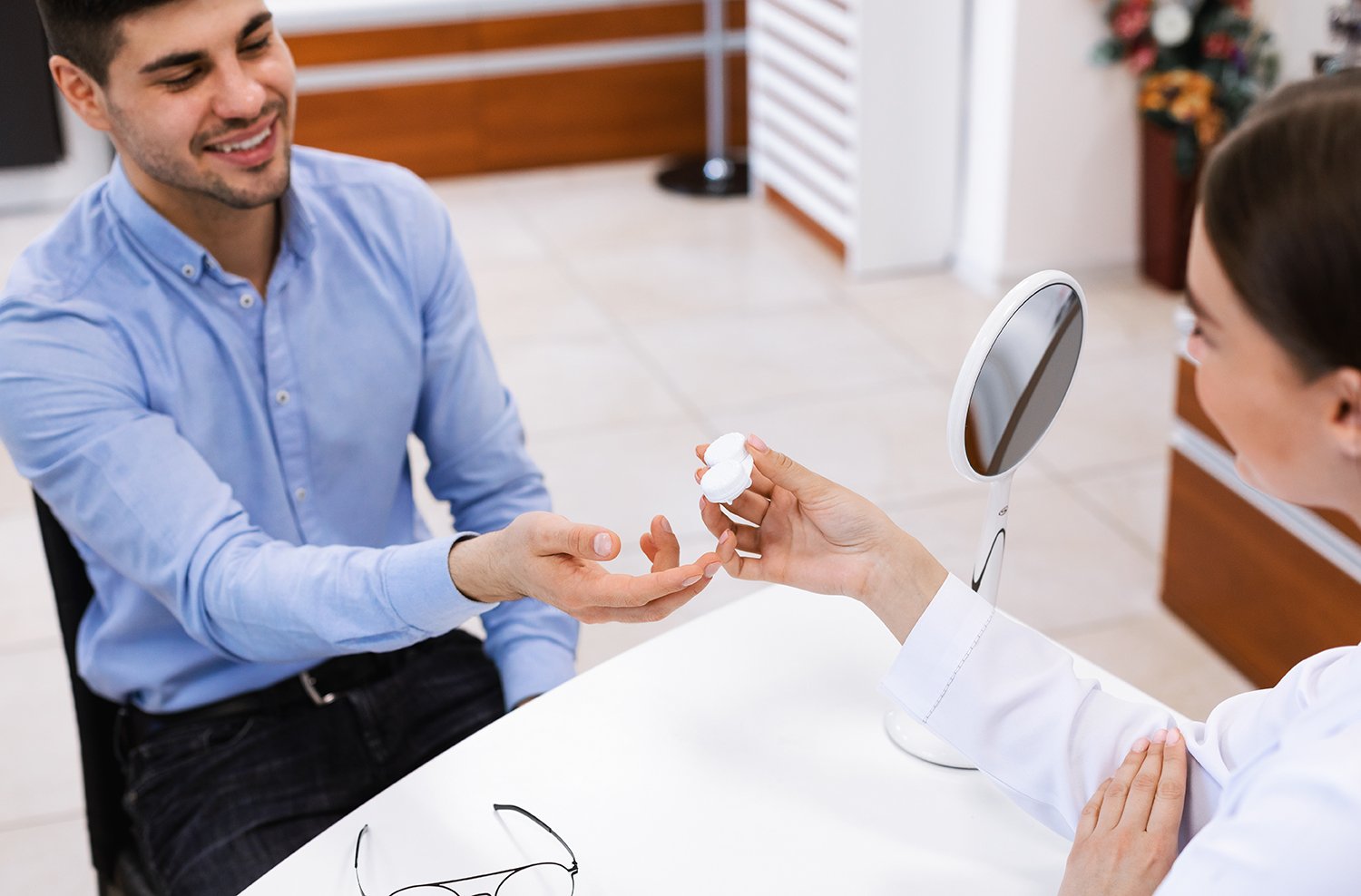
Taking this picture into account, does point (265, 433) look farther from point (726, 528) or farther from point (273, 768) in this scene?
point (726, 528)

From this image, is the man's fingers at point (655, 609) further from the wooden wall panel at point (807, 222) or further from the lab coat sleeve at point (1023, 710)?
the wooden wall panel at point (807, 222)

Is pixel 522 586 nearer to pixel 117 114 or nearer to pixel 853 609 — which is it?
pixel 853 609

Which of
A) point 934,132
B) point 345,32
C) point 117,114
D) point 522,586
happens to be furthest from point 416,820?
point 345,32

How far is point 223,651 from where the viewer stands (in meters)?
1.57

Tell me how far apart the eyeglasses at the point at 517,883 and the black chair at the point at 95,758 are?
21.3 inches

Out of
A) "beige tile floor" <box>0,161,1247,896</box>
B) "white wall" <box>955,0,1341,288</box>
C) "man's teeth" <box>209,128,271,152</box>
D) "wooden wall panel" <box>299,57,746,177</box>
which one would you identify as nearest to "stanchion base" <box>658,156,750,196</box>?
"beige tile floor" <box>0,161,1247,896</box>

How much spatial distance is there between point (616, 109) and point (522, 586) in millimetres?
4535

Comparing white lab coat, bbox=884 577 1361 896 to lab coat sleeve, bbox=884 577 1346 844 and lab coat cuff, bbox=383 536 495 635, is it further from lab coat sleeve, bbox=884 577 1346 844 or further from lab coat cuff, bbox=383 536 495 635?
lab coat cuff, bbox=383 536 495 635

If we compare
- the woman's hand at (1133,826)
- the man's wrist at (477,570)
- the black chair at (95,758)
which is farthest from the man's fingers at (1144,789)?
the black chair at (95,758)

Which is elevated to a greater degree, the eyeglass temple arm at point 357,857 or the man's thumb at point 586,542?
the man's thumb at point 586,542

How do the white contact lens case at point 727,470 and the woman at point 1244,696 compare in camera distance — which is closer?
the woman at point 1244,696

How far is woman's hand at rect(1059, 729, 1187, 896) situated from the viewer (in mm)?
1089

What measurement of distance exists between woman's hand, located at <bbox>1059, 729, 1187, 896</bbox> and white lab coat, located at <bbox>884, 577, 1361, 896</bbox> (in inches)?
1.2

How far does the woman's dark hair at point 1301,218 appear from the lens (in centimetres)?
89
